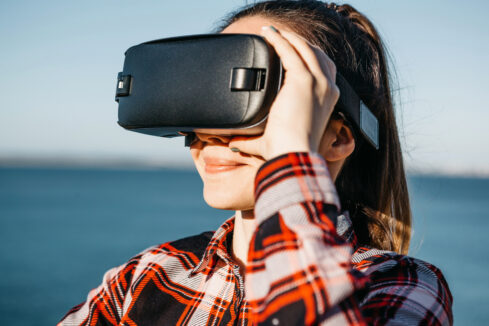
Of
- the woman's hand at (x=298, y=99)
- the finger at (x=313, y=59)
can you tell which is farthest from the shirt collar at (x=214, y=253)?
the finger at (x=313, y=59)

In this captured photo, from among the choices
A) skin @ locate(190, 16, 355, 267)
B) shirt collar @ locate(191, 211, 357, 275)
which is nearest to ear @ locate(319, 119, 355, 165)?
skin @ locate(190, 16, 355, 267)

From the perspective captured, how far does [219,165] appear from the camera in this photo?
3.12 ft

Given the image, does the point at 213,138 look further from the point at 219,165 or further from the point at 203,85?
the point at 203,85

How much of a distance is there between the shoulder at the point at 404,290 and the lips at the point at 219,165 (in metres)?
0.36

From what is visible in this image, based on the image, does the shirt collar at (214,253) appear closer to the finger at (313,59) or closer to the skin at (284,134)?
the skin at (284,134)

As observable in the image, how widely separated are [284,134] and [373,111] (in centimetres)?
56

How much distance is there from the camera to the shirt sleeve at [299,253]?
0.60 meters

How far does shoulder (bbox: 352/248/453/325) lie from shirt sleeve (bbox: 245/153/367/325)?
19cm

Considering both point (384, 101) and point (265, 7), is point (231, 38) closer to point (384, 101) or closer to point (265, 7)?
point (265, 7)

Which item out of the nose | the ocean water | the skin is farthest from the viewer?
the ocean water

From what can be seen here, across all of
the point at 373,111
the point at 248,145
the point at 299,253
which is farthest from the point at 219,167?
the point at 373,111

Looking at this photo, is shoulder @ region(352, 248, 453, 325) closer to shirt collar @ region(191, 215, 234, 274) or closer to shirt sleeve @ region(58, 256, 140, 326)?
shirt collar @ region(191, 215, 234, 274)

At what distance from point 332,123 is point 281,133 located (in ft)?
1.03

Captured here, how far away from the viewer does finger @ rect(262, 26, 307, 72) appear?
29.0 inches
